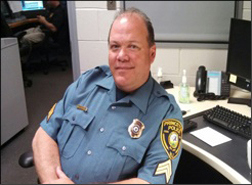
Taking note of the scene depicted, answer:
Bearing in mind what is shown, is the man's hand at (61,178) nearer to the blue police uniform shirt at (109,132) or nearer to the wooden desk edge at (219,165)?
the blue police uniform shirt at (109,132)

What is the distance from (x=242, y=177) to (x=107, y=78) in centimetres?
70

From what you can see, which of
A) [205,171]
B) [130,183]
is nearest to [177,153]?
[130,183]

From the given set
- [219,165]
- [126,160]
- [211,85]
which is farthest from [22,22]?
[219,165]

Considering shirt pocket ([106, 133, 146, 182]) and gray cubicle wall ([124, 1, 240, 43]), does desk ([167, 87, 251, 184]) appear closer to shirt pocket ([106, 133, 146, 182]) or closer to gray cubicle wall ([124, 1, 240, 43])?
shirt pocket ([106, 133, 146, 182])

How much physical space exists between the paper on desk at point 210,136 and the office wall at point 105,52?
0.75 m

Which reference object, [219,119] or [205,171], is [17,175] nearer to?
[205,171]

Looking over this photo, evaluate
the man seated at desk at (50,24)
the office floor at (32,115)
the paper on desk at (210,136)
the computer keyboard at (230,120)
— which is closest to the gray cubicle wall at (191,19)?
the computer keyboard at (230,120)

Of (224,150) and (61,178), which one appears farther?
(224,150)

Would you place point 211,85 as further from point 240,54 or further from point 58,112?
point 58,112

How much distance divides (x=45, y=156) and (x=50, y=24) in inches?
152

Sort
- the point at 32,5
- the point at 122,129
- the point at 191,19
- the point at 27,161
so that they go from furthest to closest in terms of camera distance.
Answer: the point at 32,5 < the point at 191,19 < the point at 27,161 < the point at 122,129

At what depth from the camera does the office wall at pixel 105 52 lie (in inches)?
86.2

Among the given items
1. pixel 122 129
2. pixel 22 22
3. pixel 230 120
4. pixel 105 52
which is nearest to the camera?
pixel 122 129

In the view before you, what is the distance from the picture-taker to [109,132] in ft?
4.24
